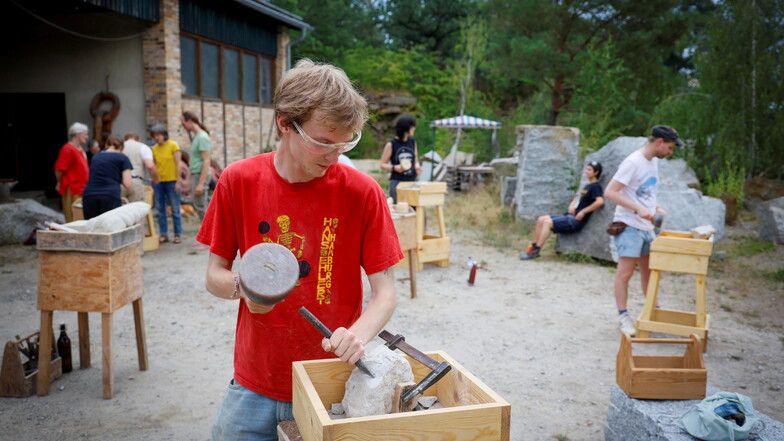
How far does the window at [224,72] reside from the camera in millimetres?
13500

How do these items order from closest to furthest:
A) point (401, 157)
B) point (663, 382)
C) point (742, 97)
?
point (663, 382) < point (401, 157) < point (742, 97)

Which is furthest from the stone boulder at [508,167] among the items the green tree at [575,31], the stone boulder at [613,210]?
the green tree at [575,31]

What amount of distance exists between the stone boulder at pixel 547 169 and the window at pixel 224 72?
7624 mm

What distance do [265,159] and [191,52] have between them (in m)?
12.8

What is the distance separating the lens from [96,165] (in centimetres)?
Answer: 729

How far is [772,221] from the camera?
10.3 meters

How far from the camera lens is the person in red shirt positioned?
900 cm

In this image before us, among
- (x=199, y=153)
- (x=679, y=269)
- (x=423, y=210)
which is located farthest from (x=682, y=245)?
(x=199, y=153)

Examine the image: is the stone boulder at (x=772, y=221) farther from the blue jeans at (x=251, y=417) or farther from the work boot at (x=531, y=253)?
the blue jeans at (x=251, y=417)

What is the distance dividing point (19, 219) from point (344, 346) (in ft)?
32.4

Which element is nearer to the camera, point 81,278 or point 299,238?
point 299,238

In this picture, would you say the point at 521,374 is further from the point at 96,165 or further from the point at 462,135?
the point at 462,135

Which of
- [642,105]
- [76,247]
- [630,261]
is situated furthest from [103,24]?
[642,105]

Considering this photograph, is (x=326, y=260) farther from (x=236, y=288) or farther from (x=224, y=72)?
(x=224, y=72)
